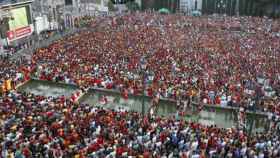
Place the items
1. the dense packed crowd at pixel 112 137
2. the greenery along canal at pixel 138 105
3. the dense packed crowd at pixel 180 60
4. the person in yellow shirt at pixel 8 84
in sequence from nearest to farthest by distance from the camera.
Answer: the dense packed crowd at pixel 112 137 < the greenery along canal at pixel 138 105 < the dense packed crowd at pixel 180 60 < the person in yellow shirt at pixel 8 84

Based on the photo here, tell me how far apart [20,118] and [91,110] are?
3.62 m

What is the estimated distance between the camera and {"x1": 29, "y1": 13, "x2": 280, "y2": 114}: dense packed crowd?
71.8 ft

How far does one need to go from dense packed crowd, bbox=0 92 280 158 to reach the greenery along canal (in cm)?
275

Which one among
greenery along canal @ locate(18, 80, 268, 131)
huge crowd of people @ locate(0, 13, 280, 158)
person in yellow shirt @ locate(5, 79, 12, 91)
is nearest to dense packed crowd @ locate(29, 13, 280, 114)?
huge crowd of people @ locate(0, 13, 280, 158)

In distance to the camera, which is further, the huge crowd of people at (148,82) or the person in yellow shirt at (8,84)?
the person in yellow shirt at (8,84)

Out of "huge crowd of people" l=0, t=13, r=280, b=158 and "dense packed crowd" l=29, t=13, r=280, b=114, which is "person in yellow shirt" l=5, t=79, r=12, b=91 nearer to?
"huge crowd of people" l=0, t=13, r=280, b=158

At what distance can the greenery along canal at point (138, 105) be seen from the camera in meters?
19.6

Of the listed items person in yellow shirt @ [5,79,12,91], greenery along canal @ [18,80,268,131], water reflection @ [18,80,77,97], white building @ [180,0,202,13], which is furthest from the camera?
white building @ [180,0,202,13]

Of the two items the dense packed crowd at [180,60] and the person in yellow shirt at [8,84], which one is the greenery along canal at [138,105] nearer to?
the dense packed crowd at [180,60]

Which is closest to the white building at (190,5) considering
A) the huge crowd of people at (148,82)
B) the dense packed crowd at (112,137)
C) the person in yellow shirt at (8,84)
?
the huge crowd of people at (148,82)

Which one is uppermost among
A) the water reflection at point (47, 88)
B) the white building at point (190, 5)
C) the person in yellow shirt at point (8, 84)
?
the white building at point (190, 5)

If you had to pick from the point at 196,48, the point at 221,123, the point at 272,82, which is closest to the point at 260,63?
the point at 272,82

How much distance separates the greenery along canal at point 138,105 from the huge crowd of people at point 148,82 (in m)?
0.50

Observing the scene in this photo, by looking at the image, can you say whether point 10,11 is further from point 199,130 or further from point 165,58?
point 199,130
